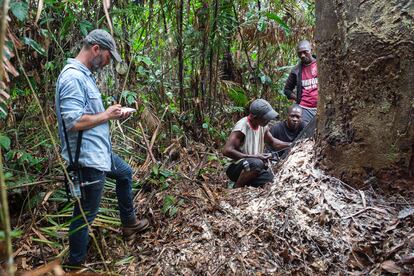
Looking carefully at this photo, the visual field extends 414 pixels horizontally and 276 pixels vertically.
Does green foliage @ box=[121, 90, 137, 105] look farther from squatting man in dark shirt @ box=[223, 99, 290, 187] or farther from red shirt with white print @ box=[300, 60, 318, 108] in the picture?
red shirt with white print @ box=[300, 60, 318, 108]

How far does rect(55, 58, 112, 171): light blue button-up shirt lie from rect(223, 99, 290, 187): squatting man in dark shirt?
1622mm

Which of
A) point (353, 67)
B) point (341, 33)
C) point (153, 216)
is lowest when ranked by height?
point (153, 216)

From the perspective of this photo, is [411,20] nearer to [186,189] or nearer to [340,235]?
[340,235]

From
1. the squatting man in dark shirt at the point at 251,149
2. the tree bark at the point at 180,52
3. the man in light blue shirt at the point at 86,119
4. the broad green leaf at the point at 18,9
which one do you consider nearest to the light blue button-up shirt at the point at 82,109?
the man in light blue shirt at the point at 86,119

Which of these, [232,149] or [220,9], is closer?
[232,149]

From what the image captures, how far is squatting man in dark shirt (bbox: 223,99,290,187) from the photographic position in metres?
4.36

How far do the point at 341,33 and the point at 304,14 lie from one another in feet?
15.2

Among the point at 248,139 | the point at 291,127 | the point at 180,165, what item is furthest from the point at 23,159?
the point at 291,127

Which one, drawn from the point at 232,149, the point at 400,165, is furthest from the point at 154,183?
the point at 400,165

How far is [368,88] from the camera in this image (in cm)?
277

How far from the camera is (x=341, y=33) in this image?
9.52 ft

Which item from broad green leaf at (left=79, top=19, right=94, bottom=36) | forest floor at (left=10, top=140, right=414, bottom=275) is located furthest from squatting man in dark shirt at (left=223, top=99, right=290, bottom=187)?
broad green leaf at (left=79, top=19, right=94, bottom=36)

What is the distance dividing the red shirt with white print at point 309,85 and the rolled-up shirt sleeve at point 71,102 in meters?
3.54

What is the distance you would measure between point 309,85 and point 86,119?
359 centimetres
